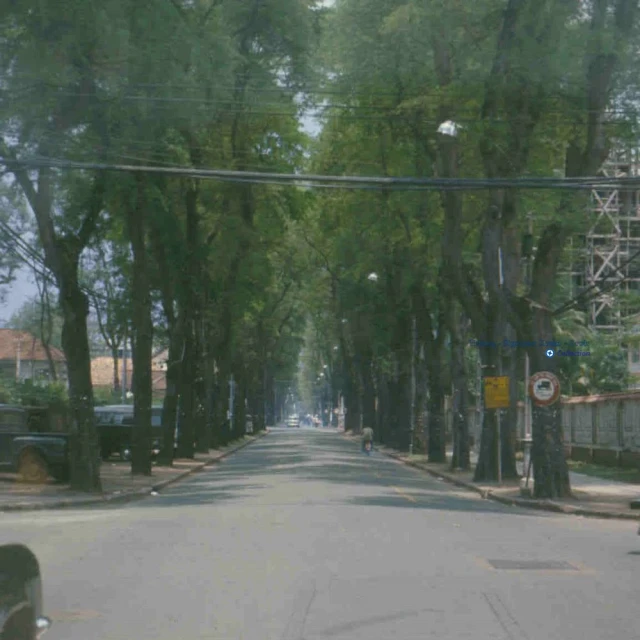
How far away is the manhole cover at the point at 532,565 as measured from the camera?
611 inches

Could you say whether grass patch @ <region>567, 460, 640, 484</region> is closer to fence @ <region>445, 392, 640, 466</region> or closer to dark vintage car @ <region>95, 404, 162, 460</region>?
fence @ <region>445, 392, 640, 466</region>

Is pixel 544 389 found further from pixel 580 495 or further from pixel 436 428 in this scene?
pixel 436 428

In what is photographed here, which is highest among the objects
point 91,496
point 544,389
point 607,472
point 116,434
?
point 544,389

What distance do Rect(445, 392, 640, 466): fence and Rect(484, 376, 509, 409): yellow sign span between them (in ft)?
29.1

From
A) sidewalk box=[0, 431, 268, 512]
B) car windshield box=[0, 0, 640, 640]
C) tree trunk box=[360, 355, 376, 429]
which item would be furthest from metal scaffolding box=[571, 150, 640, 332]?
tree trunk box=[360, 355, 376, 429]

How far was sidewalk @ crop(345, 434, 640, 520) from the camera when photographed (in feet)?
87.1

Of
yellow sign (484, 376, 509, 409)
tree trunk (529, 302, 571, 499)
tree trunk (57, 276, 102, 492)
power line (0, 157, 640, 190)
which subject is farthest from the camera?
yellow sign (484, 376, 509, 409)

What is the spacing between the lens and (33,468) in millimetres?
33031

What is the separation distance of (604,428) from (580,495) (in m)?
17.1

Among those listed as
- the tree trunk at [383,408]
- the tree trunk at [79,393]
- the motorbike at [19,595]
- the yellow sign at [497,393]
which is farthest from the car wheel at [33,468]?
the tree trunk at [383,408]

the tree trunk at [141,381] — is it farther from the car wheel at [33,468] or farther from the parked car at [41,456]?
the car wheel at [33,468]

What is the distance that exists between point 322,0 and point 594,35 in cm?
1427

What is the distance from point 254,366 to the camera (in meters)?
93.5

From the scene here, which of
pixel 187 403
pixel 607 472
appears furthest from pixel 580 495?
pixel 187 403
